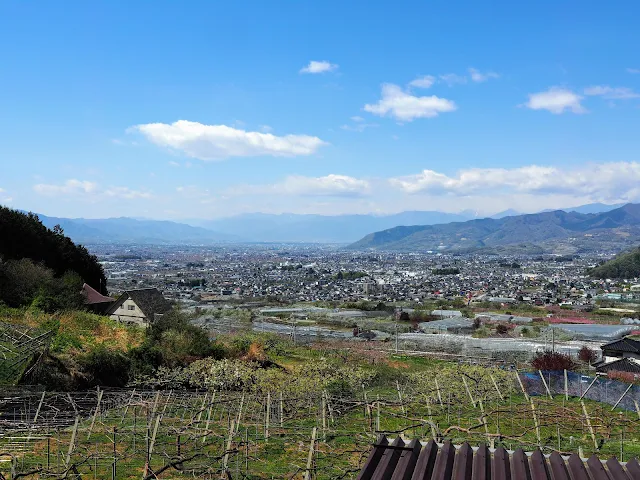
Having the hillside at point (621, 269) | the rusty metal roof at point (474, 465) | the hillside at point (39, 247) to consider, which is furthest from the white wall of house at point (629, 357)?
the hillside at point (621, 269)

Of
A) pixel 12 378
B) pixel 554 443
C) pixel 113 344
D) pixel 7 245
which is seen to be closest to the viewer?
pixel 554 443

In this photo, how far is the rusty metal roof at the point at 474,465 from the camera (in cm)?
336

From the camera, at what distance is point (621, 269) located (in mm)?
85688

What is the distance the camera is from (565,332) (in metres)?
36.3

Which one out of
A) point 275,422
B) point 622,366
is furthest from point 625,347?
point 275,422

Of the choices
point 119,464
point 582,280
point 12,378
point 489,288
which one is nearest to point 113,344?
point 12,378

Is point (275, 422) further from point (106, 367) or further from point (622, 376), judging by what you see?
point (622, 376)

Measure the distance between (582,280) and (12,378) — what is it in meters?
84.8

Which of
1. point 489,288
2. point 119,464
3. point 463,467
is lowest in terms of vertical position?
point 489,288

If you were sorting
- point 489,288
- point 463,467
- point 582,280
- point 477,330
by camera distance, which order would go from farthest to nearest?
point 582,280 < point 489,288 < point 477,330 < point 463,467

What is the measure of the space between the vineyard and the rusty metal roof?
52.8 inches

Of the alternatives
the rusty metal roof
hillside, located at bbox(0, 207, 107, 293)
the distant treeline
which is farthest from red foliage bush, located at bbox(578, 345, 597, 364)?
hillside, located at bbox(0, 207, 107, 293)

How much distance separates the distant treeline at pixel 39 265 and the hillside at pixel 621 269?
80.0 meters

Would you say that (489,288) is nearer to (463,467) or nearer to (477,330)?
(477,330)
